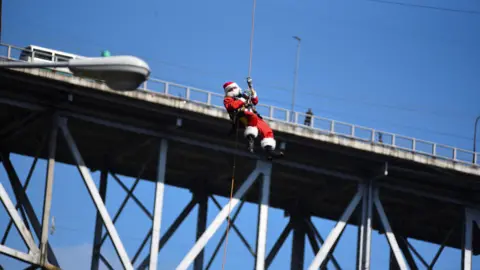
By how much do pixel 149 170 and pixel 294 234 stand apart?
9320mm

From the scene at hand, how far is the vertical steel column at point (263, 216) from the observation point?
57.3m

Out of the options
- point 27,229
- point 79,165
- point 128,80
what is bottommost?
point 128,80

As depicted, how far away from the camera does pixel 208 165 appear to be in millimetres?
63094

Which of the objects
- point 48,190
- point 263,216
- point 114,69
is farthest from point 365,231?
A: point 114,69

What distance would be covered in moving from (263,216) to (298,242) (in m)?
10.6

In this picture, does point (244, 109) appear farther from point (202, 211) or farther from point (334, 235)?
point (202, 211)

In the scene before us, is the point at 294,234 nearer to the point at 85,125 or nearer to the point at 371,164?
the point at 371,164

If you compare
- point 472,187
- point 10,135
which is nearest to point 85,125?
point 10,135

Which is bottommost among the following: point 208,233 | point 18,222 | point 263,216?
point 18,222

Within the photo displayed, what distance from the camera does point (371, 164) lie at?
60.6 metres

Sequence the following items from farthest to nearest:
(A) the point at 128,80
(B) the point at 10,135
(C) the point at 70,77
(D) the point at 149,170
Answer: (D) the point at 149,170 → (B) the point at 10,135 → (C) the point at 70,77 → (A) the point at 128,80

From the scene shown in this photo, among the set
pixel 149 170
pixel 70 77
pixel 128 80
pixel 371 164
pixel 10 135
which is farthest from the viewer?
pixel 149 170

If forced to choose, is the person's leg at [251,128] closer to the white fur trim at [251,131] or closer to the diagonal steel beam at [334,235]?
the white fur trim at [251,131]

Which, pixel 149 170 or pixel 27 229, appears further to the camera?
pixel 149 170
